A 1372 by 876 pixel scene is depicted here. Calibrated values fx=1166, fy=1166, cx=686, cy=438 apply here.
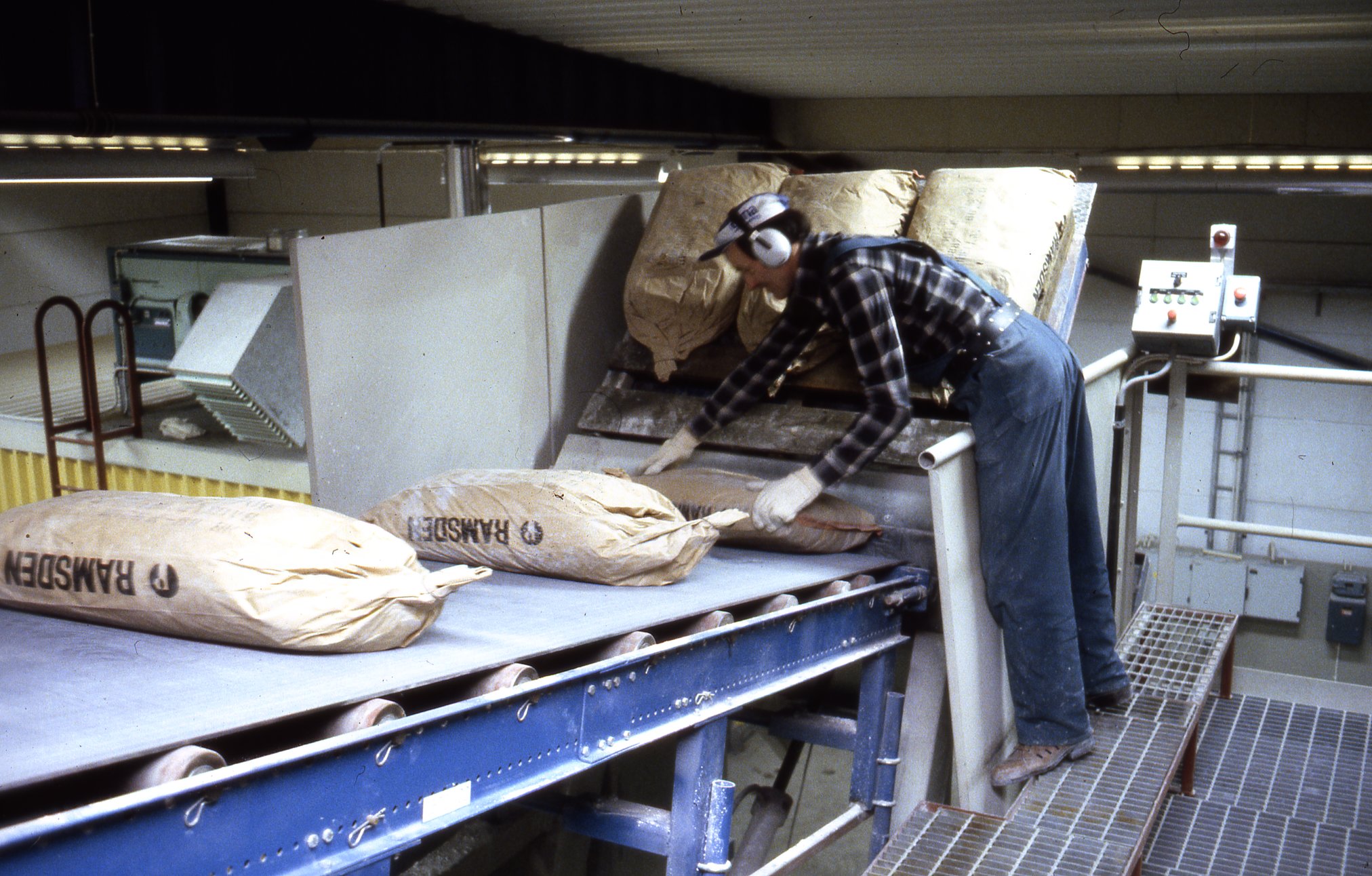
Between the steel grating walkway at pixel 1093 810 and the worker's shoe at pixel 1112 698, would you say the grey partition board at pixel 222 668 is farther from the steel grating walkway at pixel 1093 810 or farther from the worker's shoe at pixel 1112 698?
the worker's shoe at pixel 1112 698

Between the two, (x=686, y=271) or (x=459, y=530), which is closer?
(x=459, y=530)

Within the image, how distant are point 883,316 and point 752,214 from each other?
1.66ft

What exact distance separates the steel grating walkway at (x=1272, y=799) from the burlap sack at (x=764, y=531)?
51.1 inches

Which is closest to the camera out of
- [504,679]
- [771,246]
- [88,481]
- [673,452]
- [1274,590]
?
[504,679]

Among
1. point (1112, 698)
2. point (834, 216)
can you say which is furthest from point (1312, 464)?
point (834, 216)

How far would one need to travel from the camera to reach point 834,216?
4.42 metres

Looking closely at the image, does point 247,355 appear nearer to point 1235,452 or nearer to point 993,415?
point 993,415

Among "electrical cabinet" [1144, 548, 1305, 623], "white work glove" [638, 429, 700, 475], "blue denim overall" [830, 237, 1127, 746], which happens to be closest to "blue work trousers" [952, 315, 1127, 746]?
"blue denim overall" [830, 237, 1127, 746]

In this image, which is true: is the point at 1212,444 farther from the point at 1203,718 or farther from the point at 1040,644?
the point at 1040,644

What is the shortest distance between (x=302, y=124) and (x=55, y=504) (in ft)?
9.28

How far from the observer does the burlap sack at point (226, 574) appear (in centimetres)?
240

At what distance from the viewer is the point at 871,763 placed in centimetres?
377

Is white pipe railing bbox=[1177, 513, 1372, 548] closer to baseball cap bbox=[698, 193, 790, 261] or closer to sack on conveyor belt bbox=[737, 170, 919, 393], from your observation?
sack on conveyor belt bbox=[737, 170, 919, 393]

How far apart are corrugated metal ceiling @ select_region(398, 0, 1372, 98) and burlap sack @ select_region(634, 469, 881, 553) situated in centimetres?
273
